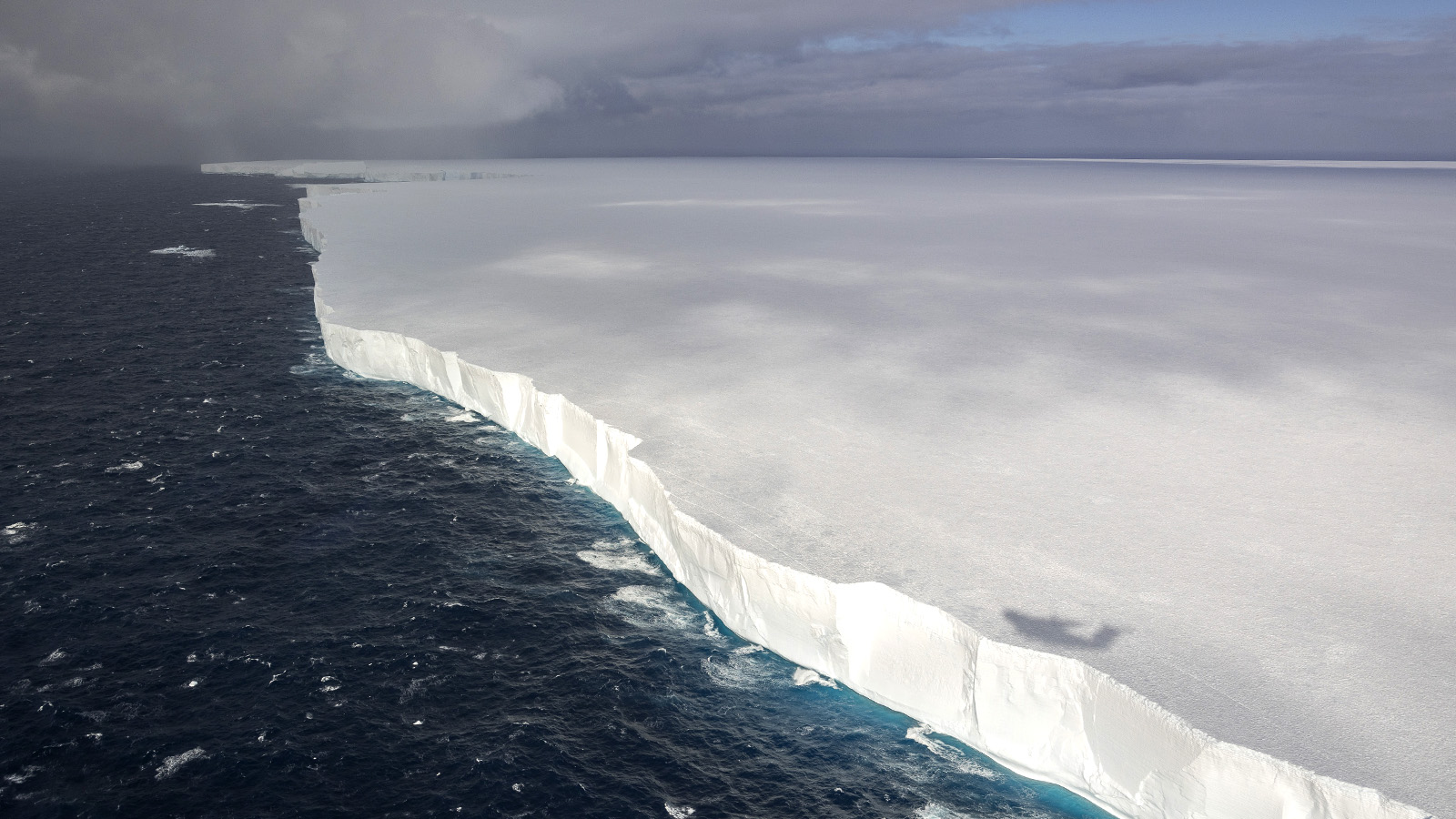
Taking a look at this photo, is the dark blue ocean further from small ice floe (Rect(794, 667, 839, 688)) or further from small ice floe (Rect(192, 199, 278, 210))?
small ice floe (Rect(192, 199, 278, 210))

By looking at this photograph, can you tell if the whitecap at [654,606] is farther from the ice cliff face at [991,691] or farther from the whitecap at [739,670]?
the whitecap at [739,670]

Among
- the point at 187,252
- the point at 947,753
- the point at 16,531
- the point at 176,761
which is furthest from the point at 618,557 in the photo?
the point at 187,252

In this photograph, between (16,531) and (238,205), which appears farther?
(238,205)

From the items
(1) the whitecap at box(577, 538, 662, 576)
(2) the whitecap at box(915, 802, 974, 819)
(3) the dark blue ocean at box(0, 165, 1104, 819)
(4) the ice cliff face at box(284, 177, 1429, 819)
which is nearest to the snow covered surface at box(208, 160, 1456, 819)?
(4) the ice cliff face at box(284, 177, 1429, 819)

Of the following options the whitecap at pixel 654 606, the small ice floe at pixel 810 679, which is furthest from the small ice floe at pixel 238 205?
the small ice floe at pixel 810 679

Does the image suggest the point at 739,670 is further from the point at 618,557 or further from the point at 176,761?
the point at 176,761

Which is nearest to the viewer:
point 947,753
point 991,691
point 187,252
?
point 991,691
